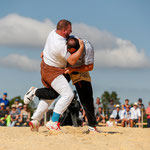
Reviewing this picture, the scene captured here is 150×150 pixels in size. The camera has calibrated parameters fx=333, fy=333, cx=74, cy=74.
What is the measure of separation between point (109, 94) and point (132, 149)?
74034 millimetres

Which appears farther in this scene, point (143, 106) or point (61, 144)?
point (143, 106)

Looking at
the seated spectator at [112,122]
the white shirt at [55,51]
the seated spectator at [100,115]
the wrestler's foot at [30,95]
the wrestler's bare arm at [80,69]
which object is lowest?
the seated spectator at [112,122]

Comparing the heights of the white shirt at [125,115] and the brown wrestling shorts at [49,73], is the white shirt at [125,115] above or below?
below

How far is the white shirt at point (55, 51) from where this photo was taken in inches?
233

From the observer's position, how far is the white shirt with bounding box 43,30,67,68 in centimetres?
593

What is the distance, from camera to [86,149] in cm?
428

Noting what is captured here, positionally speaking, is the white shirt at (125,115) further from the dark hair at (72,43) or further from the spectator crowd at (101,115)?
the dark hair at (72,43)

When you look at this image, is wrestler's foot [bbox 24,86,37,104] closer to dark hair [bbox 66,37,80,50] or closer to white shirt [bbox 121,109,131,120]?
dark hair [bbox 66,37,80,50]

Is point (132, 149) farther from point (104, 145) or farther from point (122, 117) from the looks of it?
point (122, 117)

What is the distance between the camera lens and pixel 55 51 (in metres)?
5.97

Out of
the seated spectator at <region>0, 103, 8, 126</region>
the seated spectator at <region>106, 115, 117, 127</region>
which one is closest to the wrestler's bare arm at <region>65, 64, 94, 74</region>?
the seated spectator at <region>106, 115, 117, 127</region>

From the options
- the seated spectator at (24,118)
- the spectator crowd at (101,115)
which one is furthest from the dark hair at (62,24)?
the seated spectator at (24,118)

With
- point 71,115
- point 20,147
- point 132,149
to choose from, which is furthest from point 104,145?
point 71,115

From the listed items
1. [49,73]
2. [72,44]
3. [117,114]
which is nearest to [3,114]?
[117,114]
